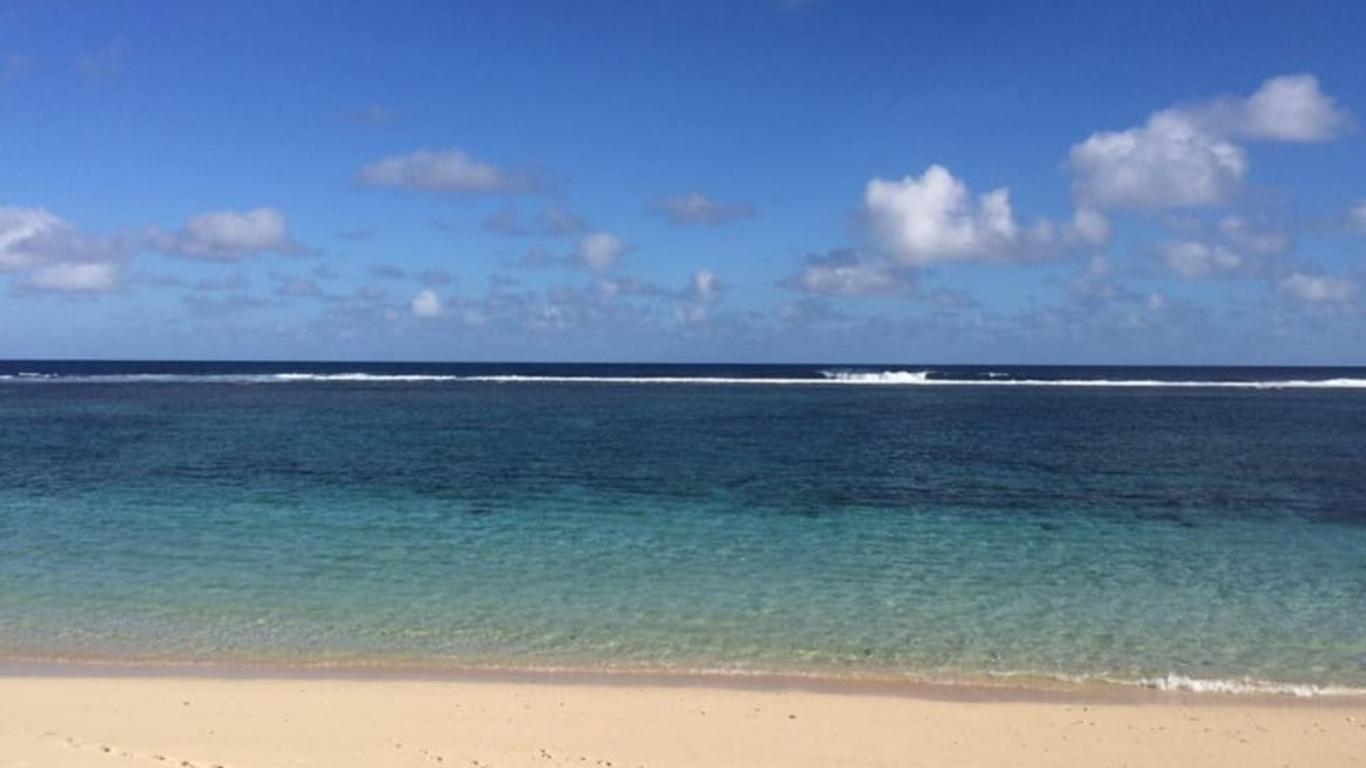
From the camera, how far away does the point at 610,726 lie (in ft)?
33.7

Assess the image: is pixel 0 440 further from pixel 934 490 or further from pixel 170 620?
pixel 934 490

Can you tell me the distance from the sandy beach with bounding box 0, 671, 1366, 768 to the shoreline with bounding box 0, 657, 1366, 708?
0.08 metres

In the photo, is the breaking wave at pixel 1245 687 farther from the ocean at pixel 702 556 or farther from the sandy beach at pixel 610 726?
the sandy beach at pixel 610 726

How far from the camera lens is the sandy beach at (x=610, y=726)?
9.42m

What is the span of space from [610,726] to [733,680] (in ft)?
6.54

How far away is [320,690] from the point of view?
37.0 feet

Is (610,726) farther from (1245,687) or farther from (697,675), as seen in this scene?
(1245,687)

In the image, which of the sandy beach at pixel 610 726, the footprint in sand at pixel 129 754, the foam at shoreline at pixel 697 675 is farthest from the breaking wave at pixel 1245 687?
the footprint in sand at pixel 129 754

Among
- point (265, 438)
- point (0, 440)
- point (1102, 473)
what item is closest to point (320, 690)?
point (1102, 473)

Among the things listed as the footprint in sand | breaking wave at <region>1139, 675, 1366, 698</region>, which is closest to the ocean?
breaking wave at <region>1139, 675, 1366, 698</region>

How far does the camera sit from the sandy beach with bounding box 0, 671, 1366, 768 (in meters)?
9.42

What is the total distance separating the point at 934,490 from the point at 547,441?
17.1 meters

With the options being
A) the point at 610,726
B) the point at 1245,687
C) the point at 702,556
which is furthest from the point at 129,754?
the point at 1245,687

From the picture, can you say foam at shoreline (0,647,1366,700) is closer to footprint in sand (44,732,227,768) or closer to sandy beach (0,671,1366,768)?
sandy beach (0,671,1366,768)
